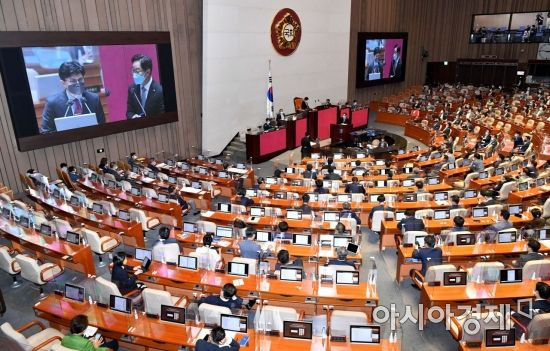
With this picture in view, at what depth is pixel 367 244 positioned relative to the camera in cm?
1209

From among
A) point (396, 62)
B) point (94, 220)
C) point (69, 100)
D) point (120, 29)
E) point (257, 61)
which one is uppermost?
point (120, 29)

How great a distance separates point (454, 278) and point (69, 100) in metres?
15.2

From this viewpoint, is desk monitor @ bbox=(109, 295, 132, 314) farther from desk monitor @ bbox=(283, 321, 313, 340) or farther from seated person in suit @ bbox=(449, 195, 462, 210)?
seated person in suit @ bbox=(449, 195, 462, 210)

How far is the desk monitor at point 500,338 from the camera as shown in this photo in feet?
21.2

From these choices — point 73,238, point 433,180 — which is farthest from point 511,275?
point 73,238

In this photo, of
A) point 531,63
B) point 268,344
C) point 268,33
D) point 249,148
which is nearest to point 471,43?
point 531,63

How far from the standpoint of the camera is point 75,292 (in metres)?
7.81

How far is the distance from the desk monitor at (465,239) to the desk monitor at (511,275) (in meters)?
1.75

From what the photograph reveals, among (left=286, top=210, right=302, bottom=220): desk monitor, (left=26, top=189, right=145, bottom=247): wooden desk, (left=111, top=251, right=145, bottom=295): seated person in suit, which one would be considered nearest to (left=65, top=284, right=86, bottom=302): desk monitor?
(left=111, top=251, right=145, bottom=295): seated person in suit

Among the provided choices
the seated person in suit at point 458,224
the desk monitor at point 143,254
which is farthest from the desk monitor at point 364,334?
the desk monitor at point 143,254

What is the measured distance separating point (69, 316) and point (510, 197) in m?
12.6

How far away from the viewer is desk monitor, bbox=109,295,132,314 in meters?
7.38

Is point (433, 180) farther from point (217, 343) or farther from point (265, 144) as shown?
point (217, 343)

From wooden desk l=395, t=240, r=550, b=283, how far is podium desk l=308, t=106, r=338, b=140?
1484 centimetres
